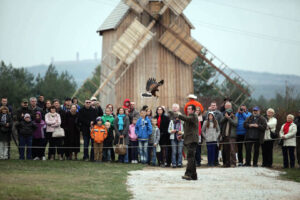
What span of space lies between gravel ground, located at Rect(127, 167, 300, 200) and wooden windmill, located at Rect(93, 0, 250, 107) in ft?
42.8

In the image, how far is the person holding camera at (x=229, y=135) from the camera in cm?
1617

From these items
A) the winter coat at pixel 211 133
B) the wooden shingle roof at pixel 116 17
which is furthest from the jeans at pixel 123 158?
the wooden shingle roof at pixel 116 17

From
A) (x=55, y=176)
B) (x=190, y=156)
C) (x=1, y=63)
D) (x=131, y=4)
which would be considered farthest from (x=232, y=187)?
→ (x=1, y=63)

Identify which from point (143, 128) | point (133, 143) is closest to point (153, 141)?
point (143, 128)

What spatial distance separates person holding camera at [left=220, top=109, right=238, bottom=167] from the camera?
16.2m

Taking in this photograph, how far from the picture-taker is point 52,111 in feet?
52.3

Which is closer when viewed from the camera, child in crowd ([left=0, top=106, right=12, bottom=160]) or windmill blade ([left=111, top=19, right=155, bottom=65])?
child in crowd ([left=0, top=106, right=12, bottom=160])

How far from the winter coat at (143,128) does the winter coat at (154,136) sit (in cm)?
17

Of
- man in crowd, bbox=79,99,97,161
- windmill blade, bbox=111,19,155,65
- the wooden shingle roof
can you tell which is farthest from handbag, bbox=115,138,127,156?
the wooden shingle roof

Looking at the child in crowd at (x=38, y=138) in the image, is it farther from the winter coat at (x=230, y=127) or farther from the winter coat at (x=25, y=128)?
the winter coat at (x=230, y=127)

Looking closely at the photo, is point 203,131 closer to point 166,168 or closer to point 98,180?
point 166,168

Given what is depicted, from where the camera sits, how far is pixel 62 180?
1146cm

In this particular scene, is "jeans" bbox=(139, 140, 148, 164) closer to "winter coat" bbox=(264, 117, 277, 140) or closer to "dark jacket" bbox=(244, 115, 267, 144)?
"dark jacket" bbox=(244, 115, 267, 144)

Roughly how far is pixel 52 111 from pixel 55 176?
13.9ft
